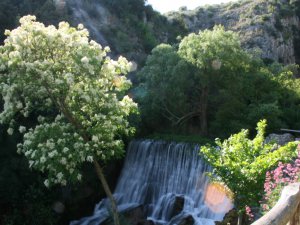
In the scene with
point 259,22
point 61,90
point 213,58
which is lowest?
point 61,90

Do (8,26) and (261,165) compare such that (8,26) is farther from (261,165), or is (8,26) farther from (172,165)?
(261,165)

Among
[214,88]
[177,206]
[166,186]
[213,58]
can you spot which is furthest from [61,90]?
[214,88]

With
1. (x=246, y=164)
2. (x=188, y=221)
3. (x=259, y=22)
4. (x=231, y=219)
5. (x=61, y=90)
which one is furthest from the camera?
(x=259, y=22)

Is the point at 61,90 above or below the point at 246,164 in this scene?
above

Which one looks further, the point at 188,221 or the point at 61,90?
the point at 188,221

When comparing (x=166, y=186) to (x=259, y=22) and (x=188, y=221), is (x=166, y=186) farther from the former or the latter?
(x=259, y=22)

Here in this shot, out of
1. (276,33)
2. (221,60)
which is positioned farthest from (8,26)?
(276,33)

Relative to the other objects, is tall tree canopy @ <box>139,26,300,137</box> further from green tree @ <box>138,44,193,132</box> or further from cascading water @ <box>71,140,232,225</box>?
cascading water @ <box>71,140,232,225</box>

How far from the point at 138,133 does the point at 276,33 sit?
29.3 meters

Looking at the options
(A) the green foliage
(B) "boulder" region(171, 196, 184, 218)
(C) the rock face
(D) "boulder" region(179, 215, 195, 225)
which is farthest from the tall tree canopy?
(C) the rock face

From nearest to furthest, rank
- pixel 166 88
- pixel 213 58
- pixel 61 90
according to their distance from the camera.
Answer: pixel 61 90 → pixel 213 58 → pixel 166 88

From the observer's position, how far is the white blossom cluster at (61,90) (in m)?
10.1

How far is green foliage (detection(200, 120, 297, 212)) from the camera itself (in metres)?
8.26

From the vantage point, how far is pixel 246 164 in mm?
8523
